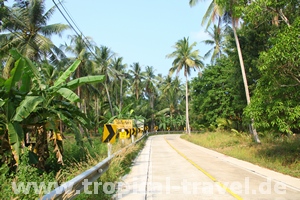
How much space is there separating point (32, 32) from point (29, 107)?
690 inches

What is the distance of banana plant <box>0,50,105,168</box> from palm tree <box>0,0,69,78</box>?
13210 mm

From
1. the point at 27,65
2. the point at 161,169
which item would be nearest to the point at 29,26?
the point at 27,65

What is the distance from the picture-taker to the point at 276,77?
11664 millimetres

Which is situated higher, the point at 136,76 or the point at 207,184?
the point at 136,76

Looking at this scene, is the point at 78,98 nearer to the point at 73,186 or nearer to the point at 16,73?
the point at 16,73

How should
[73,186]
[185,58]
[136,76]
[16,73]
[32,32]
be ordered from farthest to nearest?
[136,76]
[185,58]
[32,32]
[16,73]
[73,186]

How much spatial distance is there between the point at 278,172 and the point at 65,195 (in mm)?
9576

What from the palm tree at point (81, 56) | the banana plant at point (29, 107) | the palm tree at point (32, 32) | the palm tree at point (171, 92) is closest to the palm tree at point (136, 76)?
the palm tree at point (171, 92)

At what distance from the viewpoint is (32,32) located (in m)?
23.3

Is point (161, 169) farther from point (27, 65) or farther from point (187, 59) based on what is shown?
point (187, 59)

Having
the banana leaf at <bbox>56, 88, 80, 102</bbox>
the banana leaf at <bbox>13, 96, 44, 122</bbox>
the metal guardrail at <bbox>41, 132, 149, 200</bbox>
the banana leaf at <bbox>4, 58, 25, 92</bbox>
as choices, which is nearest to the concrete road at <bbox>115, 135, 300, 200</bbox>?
the metal guardrail at <bbox>41, 132, 149, 200</bbox>

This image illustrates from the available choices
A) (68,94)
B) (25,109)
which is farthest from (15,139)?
(68,94)

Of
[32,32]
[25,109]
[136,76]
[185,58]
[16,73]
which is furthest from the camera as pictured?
[136,76]

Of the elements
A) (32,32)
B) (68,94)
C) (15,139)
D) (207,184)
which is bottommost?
(207,184)
